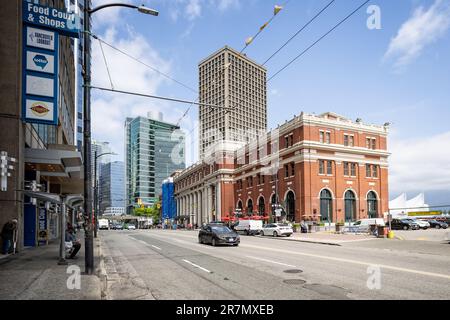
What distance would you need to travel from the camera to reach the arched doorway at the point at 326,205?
55.3 m

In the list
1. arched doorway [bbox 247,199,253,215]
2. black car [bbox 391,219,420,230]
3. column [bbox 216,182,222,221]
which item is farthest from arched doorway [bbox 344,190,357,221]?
column [bbox 216,182,222,221]

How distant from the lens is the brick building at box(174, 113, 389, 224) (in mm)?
54688

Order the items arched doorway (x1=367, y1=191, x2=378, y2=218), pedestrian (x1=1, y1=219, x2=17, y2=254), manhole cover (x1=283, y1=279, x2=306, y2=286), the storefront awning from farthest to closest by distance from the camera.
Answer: arched doorway (x1=367, y1=191, x2=378, y2=218) < the storefront awning < pedestrian (x1=1, y1=219, x2=17, y2=254) < manhole cover (x1=283, y1=279, x2=306, y2=286)

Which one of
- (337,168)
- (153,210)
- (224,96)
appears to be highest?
(224,96)

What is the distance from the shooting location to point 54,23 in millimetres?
21281

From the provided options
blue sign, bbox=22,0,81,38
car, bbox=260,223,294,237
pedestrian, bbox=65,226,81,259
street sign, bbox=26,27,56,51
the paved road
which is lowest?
car, bbox=260,223,294,237

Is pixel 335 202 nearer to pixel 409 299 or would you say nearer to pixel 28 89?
pixel 28 89

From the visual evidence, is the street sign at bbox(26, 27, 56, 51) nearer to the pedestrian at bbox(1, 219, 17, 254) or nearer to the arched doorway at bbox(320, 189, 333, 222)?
the pedestrian at bbox(1, 219, 17, 254)

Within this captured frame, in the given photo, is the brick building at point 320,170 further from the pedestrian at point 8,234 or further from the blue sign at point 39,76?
the pedestrian at point 8,234

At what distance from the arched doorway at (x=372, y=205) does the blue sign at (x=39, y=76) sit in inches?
2037

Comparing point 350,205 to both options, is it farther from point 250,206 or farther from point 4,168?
point 4,168

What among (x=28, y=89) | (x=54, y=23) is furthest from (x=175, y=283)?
(x=54, y=23)

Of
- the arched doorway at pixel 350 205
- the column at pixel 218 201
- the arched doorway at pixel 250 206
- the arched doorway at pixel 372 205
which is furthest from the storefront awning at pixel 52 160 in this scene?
the column at pixel 218 201
